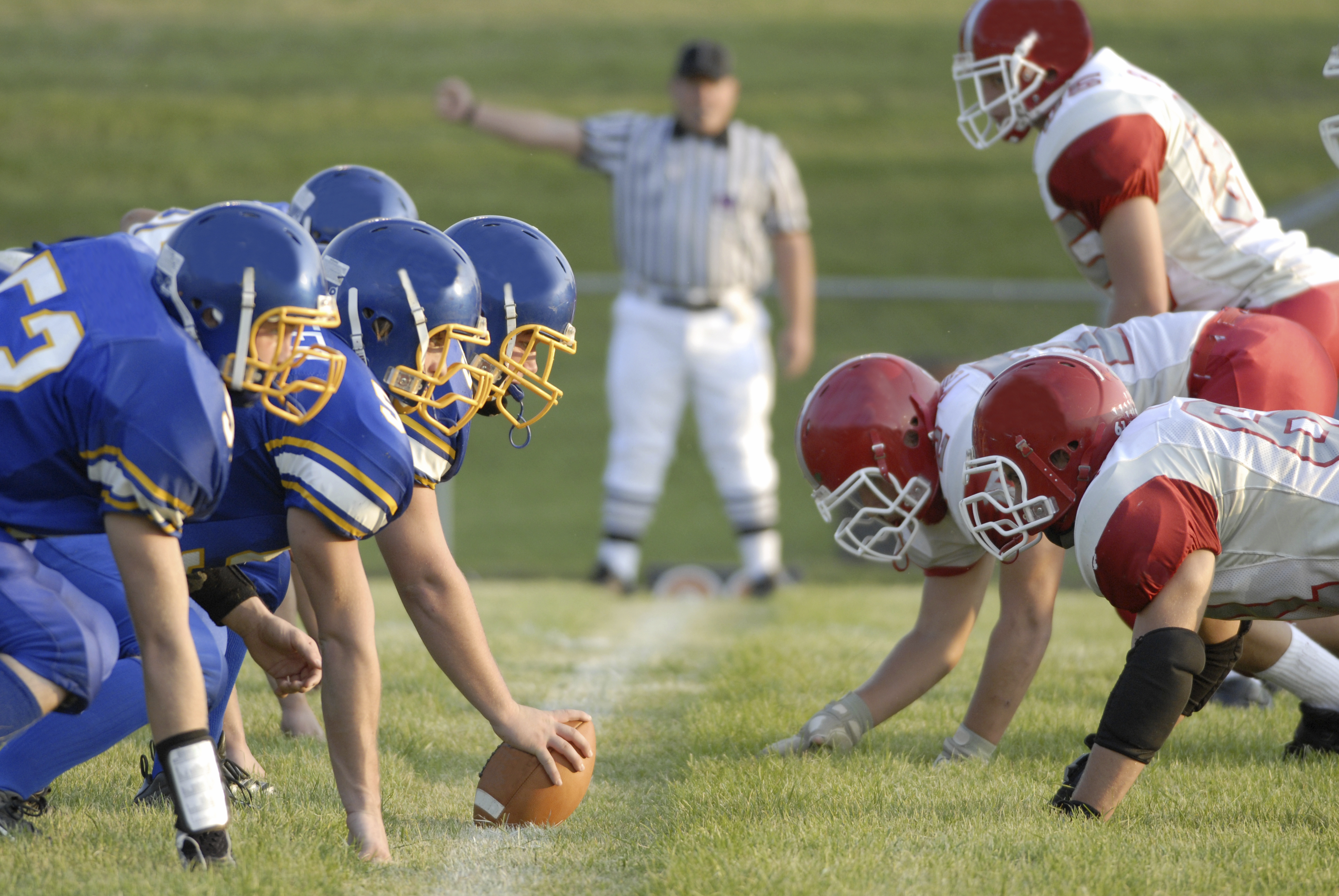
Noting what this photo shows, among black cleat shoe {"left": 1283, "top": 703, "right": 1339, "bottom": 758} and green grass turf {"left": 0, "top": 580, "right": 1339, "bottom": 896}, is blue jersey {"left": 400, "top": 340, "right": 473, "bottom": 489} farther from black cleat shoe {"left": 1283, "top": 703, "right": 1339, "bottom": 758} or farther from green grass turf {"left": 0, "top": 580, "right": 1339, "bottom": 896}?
black cleat shoe {"left": 1283, "top": 703, "right": 1339, "bottom": 758}

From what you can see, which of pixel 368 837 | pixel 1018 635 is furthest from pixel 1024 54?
pixel 368 837

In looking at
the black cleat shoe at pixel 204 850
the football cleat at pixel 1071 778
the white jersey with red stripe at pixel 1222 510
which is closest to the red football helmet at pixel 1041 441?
the white jersey with red stripe at pixel 1222 510

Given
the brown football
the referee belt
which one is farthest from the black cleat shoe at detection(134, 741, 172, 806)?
the referee belt

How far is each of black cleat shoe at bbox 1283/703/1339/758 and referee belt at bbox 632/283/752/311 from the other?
4.42 m

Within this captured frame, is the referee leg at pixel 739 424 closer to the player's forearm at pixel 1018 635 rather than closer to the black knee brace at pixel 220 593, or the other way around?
the player's forearm at pixel 1018 635

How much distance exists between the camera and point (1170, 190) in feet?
13.0

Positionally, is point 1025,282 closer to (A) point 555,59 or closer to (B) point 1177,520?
(A) point 555,59

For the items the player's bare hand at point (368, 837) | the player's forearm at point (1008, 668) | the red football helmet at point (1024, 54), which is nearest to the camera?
the player's bare hand at point (368, 837)

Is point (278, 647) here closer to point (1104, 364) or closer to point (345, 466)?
point (345, 466)

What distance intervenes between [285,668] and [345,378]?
0.72m

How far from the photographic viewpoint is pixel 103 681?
2760 mm

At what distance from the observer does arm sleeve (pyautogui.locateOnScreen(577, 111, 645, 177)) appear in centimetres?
766

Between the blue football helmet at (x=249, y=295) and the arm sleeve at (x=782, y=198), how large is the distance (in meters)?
5.41

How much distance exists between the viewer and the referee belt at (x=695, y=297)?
7.46 m
